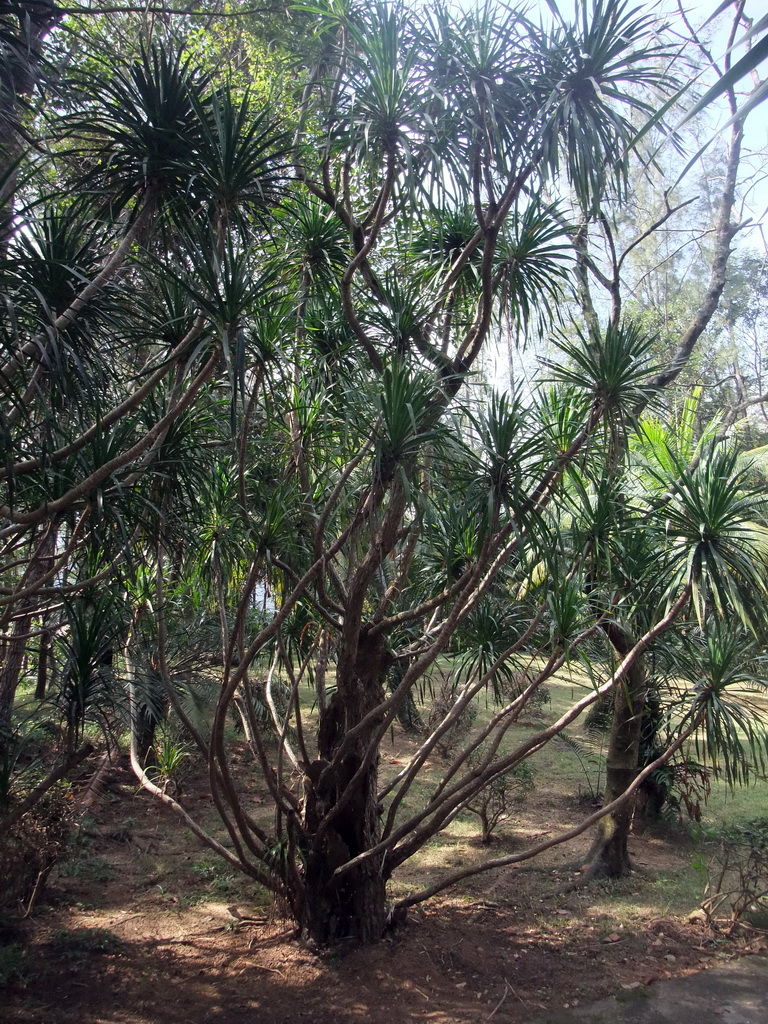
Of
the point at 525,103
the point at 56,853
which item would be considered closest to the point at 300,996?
the point at 56,853

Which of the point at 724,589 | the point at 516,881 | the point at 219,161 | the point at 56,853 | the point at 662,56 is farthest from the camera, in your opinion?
the point at 516,881

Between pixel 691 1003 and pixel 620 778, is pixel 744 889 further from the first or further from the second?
pixel 620 778

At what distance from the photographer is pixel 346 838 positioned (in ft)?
15.3

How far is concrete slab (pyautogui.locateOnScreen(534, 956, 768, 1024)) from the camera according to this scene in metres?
3.96

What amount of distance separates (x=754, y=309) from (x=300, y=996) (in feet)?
55.7

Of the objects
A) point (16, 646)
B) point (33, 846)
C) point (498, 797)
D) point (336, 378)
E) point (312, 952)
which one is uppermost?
point (336, 378)

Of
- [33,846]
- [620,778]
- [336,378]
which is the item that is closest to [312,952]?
[33,846]

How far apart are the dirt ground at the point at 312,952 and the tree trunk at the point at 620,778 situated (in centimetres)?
19

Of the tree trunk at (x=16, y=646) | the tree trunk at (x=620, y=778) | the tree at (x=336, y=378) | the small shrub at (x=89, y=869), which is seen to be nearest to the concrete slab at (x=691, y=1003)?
the tree at (x=336, y=378)

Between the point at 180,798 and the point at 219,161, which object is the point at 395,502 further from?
the point at 180,798

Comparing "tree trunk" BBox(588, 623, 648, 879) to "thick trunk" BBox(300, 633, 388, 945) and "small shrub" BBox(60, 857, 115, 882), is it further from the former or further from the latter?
"small shrub" BBox(60, 857, 115, 882)

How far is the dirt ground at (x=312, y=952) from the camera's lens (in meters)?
3.99

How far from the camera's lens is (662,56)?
3.66 meters

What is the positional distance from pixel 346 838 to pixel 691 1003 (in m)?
2.06
